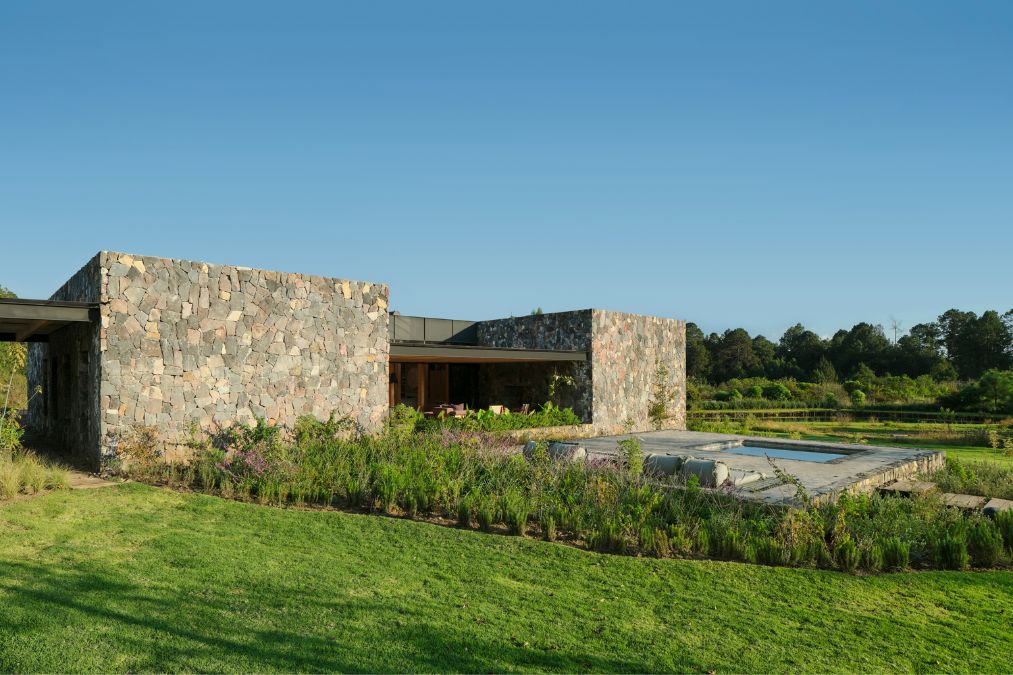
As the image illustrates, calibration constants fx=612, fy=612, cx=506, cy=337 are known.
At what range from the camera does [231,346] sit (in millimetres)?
10984

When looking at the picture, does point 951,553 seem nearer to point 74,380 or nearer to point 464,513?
point 464,513

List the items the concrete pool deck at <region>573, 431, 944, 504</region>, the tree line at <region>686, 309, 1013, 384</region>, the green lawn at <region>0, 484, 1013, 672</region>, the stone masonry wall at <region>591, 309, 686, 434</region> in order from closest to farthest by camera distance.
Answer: the green lawn at <region>0, 484, 1013, 672</region> < the concrete pool deck at <region>573, 431, 944, 504</region> < the stone masonry wall at <region>591, 309, 686, 434</region> < the tree line at <region>686, 309, 1013, 384</region>

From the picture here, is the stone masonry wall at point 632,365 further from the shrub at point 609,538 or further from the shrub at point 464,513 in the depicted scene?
the shrub at point 609,538

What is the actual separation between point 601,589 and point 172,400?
8118 millimetres

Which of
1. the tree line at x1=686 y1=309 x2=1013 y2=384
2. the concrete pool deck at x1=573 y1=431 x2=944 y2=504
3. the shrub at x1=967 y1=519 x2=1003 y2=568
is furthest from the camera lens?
the tree line at x1=686 y1=309 x2=1013 y2=384

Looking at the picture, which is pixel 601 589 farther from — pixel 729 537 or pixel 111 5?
pixel 111 5

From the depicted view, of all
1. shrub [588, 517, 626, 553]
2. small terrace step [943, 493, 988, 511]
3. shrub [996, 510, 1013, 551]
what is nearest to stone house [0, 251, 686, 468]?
shrub [588, 517, 626, 553]

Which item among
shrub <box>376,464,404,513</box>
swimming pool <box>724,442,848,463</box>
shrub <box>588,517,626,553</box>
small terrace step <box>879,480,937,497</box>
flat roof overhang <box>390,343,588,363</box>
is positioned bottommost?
swimming pool <box>724,442,848,463</box>

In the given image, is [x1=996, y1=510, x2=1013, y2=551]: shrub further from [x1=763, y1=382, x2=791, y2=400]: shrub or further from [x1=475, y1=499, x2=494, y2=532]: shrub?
[x1=763, y1=382, x2=791, y2=400]: shrub

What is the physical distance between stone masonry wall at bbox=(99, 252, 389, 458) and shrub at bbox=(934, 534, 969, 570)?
9.78 meters

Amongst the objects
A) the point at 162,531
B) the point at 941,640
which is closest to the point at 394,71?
the point at 162,531

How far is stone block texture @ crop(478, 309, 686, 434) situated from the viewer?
58.4ft

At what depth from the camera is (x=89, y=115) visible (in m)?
12.2

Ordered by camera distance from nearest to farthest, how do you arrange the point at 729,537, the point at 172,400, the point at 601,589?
the point at 601,589
the point at 729,537
the point at 172,400
